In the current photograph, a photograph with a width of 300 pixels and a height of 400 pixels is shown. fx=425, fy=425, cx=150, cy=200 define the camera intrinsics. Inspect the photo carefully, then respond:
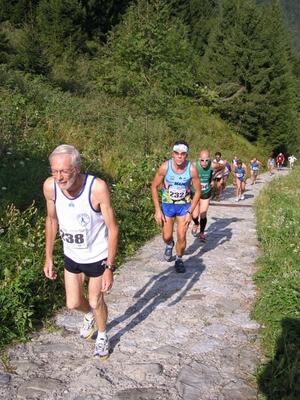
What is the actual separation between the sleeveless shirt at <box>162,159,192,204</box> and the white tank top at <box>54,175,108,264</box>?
2.70m

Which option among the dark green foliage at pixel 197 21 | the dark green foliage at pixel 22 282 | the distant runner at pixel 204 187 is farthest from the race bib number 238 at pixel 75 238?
the dark green foliage at pixel 197 21

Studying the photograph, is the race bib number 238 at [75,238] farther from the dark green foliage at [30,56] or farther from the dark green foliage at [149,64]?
the dark green foliage at [30,56]

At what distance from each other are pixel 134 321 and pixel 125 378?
121 centimetres

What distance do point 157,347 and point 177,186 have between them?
2.69m

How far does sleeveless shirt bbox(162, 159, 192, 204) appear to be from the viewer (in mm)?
6340

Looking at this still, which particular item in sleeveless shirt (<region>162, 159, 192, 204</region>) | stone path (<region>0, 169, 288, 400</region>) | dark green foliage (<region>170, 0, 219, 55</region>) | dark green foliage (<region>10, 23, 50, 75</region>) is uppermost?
dark green foliage (<region>170, 0, 219, 55</region>)

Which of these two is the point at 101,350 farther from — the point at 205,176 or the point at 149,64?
the point at 149,64

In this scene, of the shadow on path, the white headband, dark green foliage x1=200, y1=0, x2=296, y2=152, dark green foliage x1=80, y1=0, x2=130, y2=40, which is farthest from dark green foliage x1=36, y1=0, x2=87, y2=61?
the shadow on path

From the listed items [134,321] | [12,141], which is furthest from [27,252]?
[12,141]

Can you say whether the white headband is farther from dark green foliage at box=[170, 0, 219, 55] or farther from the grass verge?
dark green foliage at box=[170, 0, 219, 55]

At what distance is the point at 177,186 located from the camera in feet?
21.0

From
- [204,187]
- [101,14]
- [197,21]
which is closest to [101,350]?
[204,187]

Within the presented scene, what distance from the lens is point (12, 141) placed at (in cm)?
927

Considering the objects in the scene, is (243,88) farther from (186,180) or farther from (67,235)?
(67,235)
